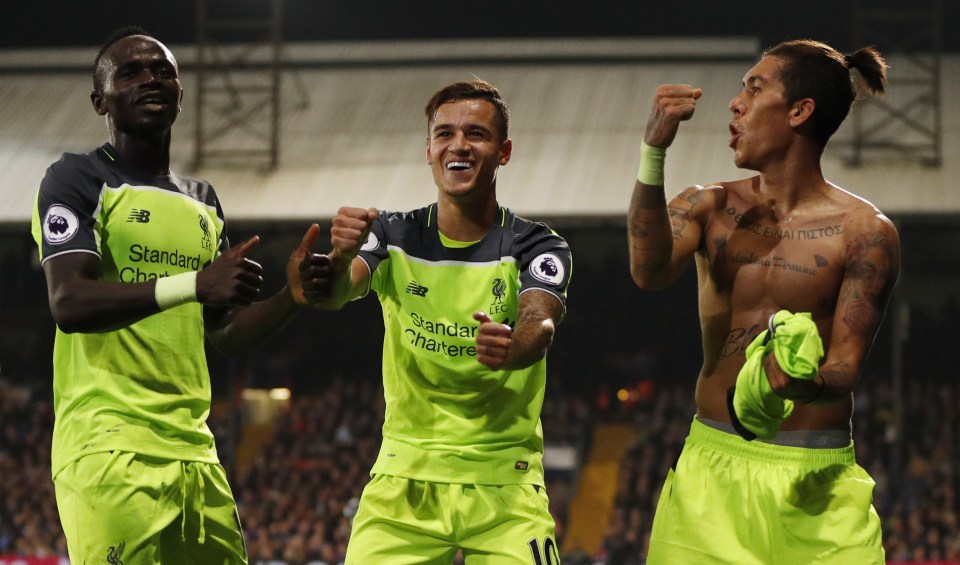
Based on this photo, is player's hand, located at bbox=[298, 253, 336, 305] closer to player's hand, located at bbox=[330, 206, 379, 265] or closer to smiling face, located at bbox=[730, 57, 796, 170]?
player's hand, located at bbox=[330, 206, 379, 265]

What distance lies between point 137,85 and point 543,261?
5.59 ft

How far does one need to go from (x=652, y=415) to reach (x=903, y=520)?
5537mm

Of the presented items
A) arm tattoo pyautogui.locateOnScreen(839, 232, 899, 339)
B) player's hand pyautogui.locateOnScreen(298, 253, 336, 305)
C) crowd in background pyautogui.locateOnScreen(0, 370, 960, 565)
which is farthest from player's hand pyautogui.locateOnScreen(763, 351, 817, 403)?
crowd in background pyautogui.locateOnScreen(0, 370, 960, 565)

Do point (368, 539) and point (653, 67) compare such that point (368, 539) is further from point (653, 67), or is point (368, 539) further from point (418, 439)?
point (653, 67)

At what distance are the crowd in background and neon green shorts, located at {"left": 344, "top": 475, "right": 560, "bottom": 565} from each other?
1278 cm

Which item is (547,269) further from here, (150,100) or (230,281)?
(150,100)

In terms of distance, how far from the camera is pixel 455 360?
481 centimetres

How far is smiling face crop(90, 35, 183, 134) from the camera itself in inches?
186

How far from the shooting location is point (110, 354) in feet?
14.9

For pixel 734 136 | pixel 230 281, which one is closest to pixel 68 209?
pixel 230 281

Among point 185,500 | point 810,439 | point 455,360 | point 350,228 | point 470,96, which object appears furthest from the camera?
point 470,96

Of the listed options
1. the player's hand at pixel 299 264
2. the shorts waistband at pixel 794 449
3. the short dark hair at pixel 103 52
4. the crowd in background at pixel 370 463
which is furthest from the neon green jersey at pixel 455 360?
the crowd in background at pixel 370 463

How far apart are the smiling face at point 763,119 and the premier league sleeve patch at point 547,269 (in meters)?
0.82

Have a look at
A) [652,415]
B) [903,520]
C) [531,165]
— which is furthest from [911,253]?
[531,165]
